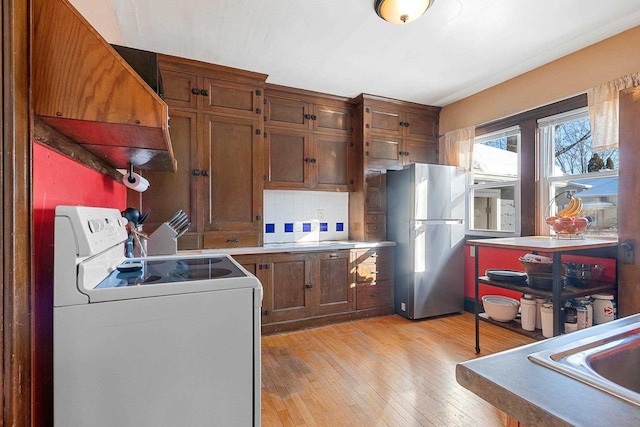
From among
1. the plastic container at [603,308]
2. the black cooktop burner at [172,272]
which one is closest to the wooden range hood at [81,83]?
the black cooktop burner at [172,272]

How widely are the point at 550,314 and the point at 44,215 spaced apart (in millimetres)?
2904

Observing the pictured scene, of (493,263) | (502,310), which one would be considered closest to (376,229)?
(493,263)

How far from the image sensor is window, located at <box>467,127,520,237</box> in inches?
130

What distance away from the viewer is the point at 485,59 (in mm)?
2789

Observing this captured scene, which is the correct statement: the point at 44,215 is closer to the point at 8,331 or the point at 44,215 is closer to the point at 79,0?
the point at 8,331

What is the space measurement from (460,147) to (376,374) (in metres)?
2.74

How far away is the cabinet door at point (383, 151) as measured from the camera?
3.64m

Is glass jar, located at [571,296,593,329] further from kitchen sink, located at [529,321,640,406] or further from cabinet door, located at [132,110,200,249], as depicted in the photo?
cabinet door, located at [132,110,200,249]

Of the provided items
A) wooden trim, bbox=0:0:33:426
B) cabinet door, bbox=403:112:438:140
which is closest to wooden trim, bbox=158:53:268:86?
cabinet door, bbox=403:112:438:140

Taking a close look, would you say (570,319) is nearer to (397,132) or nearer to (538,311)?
(538,311)

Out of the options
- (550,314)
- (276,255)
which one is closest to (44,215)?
(276,255)

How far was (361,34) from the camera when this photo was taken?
→ 240 cm

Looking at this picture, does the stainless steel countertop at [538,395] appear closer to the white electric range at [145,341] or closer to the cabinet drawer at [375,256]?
the white electric range at [145,341]

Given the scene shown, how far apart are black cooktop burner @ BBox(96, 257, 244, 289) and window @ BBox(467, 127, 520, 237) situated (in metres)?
3.08
